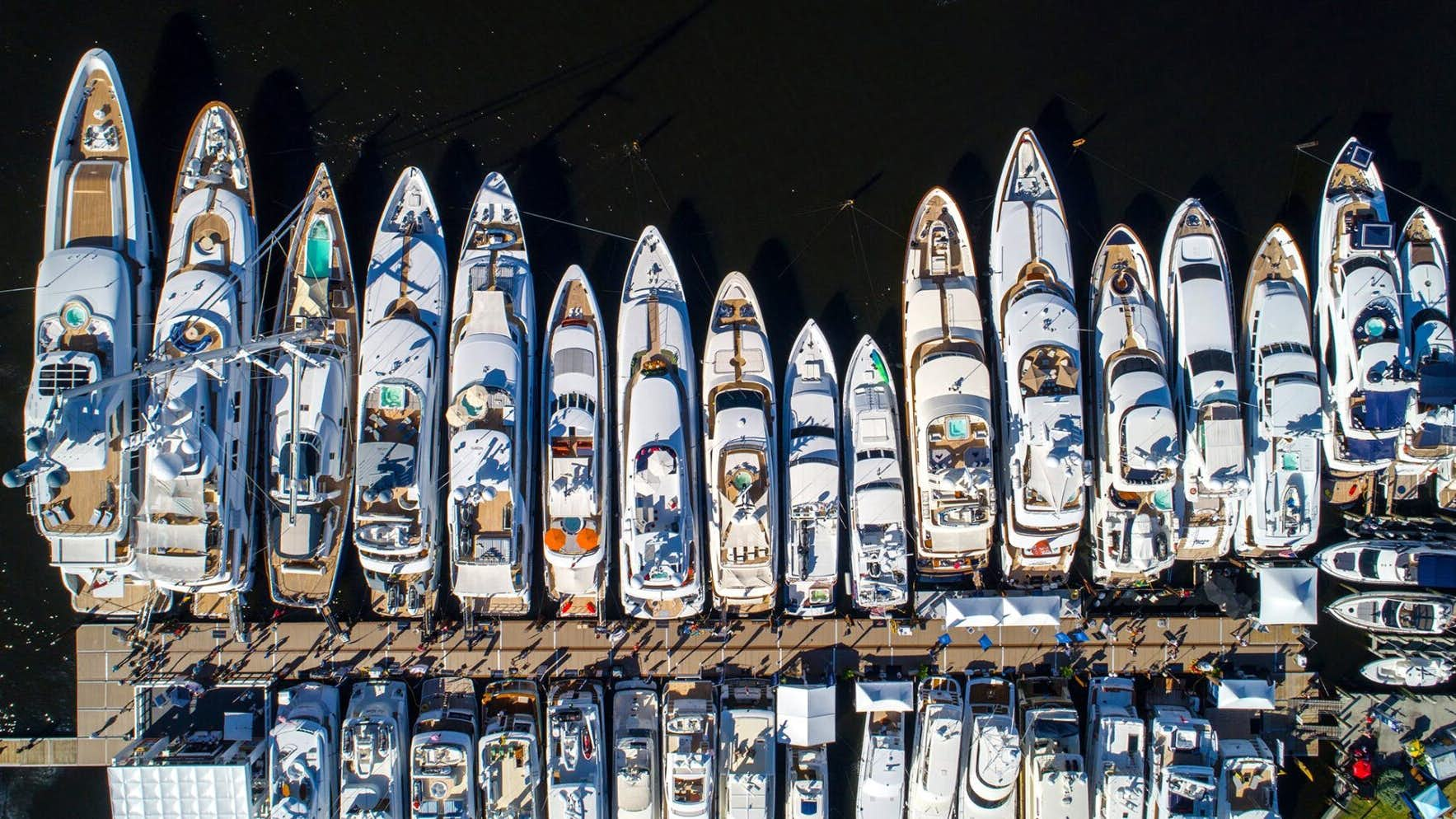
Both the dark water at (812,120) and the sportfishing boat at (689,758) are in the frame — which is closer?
the sportfishing boat at (689,758)

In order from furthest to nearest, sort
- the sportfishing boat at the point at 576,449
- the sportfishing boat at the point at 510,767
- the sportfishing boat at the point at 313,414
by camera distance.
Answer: the sportfishing boat at the point at 510,767 → the sportfishing boat at the point at 313,414 → the sportfishing boat at the point at 576,449

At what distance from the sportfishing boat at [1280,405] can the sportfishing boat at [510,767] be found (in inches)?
606

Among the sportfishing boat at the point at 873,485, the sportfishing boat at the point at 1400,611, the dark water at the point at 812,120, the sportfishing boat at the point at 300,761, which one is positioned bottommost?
the sportfishing boat at the point at 300,761

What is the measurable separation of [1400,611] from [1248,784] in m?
4.90

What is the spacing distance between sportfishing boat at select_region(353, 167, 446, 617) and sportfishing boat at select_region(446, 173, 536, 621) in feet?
1.49

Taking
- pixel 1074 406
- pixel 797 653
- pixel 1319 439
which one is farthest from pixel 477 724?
pixel 1319 439

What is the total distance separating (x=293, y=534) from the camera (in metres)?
16.8

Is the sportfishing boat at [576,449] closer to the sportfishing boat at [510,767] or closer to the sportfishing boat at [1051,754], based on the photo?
the sportfishing boat at [510,767]

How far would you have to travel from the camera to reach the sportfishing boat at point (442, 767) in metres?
16.8

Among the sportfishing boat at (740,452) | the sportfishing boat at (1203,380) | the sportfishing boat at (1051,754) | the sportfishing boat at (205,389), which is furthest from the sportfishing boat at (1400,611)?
the sportfishing boat at (205,389)

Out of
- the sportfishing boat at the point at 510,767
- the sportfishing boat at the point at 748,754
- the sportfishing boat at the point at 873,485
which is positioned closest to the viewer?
the sportfishing boat at the point at 873,485

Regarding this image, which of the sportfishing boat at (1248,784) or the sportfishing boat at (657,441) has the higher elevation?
the sportfishing boat at (657,441)

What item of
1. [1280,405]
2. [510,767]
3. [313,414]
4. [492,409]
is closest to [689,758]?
[510,767]

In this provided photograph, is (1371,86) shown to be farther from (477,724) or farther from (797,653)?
(477,724)
